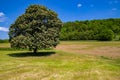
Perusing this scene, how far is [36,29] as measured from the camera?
130 feet

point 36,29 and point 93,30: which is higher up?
point 93,30

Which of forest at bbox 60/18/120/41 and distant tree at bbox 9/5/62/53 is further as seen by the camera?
forest at bbox 60/18/120/41

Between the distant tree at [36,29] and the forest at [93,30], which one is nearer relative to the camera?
the distant tree at [36,29]

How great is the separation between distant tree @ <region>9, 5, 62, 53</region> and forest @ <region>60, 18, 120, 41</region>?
252 feet

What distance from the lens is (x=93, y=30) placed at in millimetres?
130000

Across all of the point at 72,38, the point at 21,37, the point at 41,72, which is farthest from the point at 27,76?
the point at 72,38

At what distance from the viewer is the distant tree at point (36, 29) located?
38.3 metres

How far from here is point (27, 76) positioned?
66.3ft

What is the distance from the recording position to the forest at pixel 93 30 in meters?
116

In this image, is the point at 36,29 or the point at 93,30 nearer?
the point at 36,29

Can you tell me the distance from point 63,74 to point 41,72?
2468 millimetres

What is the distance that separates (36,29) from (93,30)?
9365 centimetres

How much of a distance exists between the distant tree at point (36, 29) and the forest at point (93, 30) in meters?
76.8

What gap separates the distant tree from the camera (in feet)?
126
